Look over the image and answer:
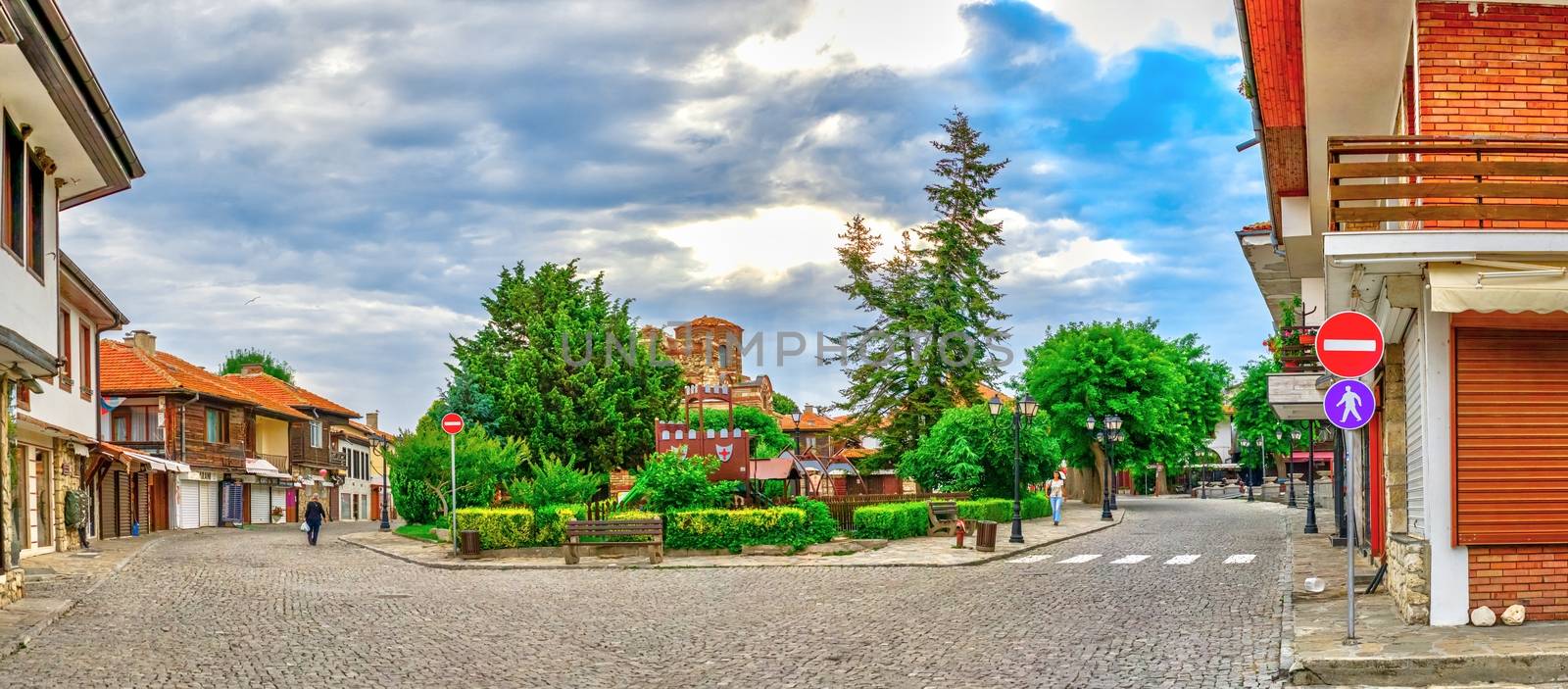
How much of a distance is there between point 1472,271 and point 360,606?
12.7 metres

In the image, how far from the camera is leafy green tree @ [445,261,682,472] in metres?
44.6

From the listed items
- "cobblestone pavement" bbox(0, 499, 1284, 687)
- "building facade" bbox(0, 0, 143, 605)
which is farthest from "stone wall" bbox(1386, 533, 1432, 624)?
"building facade" bbox(0, 0, 143, 605)

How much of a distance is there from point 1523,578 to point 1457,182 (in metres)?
3.39

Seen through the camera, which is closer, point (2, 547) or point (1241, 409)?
point (2, 547)

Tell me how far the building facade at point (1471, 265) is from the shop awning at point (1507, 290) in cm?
1

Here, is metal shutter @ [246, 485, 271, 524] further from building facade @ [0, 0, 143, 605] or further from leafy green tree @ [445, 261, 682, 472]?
building facade @ [0, 0, 143, 605]

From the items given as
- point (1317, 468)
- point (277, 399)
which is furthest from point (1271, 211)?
point (1317, 468)

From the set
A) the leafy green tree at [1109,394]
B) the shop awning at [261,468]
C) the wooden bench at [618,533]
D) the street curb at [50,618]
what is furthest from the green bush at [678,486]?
the shop awning at [261,468]

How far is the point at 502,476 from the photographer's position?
37.7m

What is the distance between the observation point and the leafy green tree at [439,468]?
36.2m

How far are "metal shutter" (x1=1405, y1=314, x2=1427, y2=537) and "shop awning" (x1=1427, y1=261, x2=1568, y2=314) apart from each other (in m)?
1.14

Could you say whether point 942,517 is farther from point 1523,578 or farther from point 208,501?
point 208,501

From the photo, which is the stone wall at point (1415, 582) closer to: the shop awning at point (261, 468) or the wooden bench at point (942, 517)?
the wooden bench at point (942, 517)

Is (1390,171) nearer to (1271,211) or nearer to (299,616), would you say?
(1271,211)
